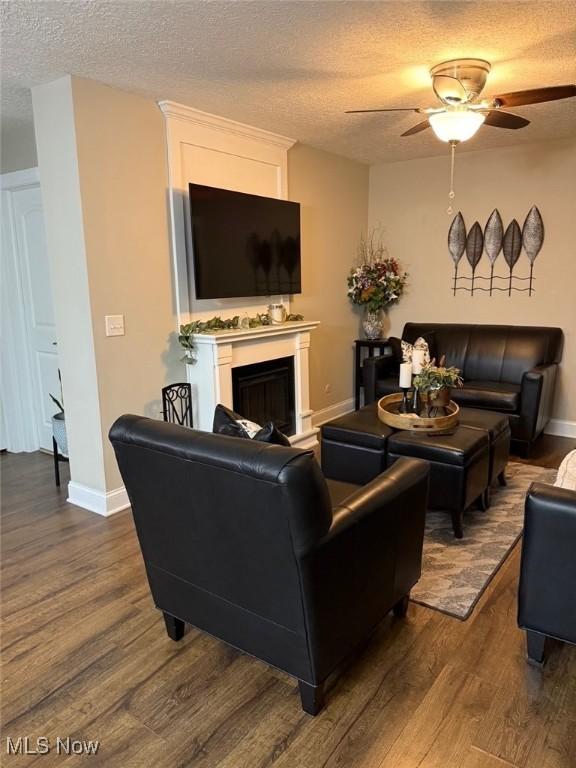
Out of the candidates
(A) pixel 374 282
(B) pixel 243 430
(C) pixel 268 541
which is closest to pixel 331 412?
(A) pixel 374 282

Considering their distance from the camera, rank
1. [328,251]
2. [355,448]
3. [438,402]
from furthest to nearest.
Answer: [328,251]
[438,402]
[355,448]

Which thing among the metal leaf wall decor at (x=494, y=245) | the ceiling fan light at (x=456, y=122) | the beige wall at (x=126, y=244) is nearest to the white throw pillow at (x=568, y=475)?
the ceiling fan light at (x=456, y=122)

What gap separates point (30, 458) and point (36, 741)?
307cm

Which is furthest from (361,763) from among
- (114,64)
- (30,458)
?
(30,458)

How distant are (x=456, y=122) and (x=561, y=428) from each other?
3216mm

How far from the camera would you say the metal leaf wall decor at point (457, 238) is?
5168 mm

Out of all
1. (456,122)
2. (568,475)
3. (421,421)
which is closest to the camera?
(568,475)

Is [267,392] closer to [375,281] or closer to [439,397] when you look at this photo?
[439,397]

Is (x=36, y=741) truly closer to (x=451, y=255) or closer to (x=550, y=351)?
(x=550, y=351)

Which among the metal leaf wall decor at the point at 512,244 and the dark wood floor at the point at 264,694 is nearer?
the dark wood floor at the point at 264,694

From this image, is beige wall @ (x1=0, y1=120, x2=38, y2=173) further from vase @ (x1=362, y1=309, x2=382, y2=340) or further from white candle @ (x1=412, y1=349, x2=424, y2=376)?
vase @ (x1=362, y1=309, x2=382, y2=340)

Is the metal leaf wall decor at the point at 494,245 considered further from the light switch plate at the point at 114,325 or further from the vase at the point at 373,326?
the light switch plate at the point at 114,325

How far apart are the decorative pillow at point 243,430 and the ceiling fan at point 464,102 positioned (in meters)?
1.75

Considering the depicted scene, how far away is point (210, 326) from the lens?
12.5ft
